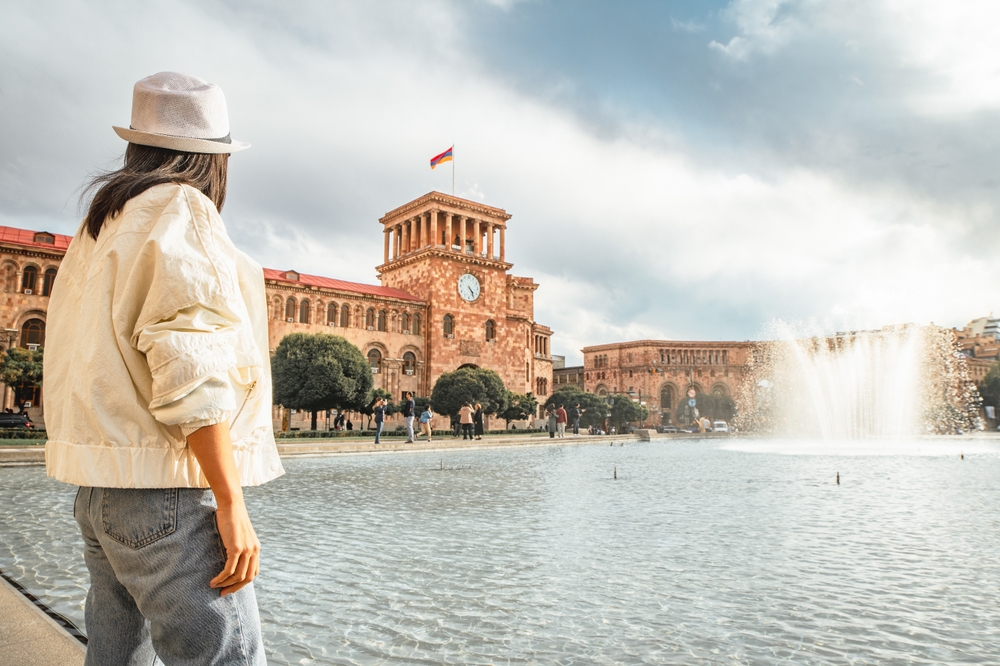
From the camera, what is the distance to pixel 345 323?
42.1 m

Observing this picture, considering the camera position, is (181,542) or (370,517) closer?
(181,542)

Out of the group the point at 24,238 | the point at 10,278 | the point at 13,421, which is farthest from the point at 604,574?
the point at 24,238

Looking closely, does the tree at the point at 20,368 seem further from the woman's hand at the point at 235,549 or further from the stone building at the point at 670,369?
the stone building at the point at 670,369

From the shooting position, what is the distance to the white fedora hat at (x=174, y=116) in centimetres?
176

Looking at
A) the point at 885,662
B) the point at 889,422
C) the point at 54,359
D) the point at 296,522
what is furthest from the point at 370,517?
the point at 889,422

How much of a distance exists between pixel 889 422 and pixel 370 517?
33.1 metres

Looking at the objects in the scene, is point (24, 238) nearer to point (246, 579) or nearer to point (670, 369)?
point (246, 579)

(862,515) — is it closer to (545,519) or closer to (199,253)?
(545,519)

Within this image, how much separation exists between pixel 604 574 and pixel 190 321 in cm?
405

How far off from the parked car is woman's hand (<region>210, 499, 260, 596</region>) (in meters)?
28.6

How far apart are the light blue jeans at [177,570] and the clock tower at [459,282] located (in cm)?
4290

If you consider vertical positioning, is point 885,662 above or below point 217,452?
below

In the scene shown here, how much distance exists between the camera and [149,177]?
1.66 m

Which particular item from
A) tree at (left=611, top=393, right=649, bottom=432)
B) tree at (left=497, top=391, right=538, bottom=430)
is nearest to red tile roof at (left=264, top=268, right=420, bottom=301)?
tree at (left=497, top=391, right=538, bottom=430)
